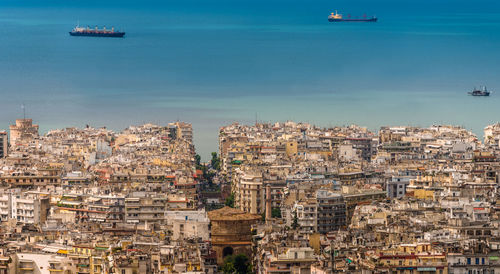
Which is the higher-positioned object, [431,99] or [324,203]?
[431,99]

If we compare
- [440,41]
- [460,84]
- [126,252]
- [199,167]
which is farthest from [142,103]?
[126,252]

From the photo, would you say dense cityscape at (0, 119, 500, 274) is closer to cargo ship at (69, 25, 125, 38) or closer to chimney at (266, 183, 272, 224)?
chimney at (266, 183, 272, 224)

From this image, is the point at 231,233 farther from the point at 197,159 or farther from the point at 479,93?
the point at 479,93

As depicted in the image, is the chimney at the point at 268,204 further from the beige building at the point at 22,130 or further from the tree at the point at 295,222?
the beige building at the point at 22,130

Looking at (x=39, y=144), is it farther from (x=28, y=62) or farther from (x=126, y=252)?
(x=28, y=62)

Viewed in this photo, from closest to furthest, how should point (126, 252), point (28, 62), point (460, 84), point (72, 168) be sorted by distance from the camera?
point (126, 252) → point (72, 168) → point (460, 84) → point (28, 62)

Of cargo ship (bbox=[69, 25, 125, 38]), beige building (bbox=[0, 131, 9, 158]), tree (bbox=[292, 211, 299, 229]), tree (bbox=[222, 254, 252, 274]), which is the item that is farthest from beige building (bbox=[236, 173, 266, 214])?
cargo ship (bbox=[69, 25, 125, 38])

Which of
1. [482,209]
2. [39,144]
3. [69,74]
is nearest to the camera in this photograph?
[482,209]

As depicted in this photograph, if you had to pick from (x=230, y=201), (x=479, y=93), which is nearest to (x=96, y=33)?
(x=479, y=93)
